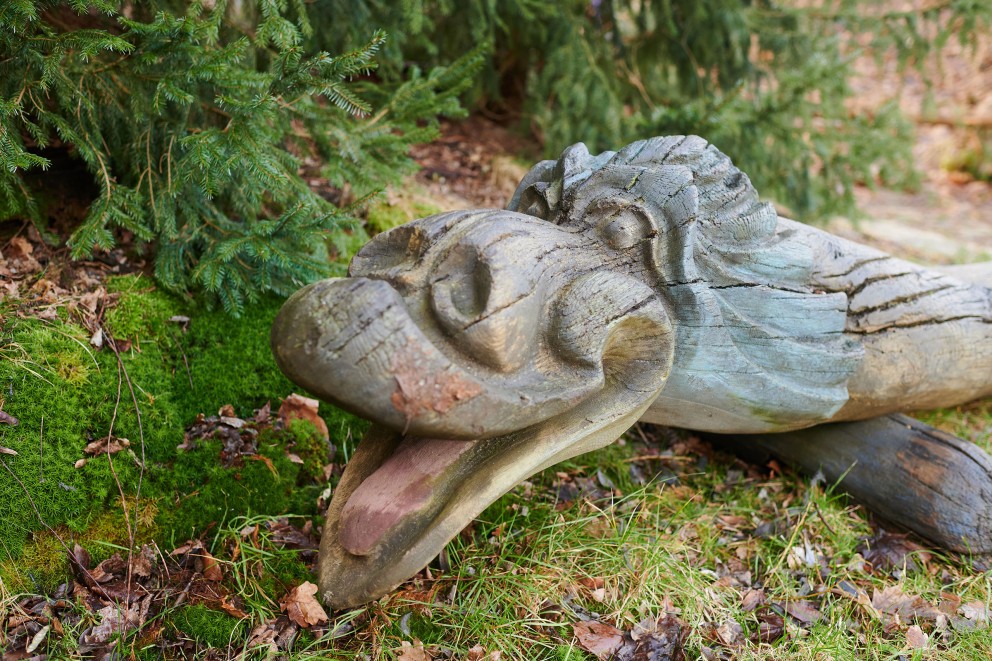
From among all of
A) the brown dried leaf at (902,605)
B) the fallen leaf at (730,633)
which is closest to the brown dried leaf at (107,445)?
the fallen leaf at (730,633)

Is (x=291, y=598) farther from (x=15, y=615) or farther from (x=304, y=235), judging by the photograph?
(x=304, y=235)

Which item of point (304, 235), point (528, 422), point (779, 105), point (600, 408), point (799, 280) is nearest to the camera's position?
point (528, 422)

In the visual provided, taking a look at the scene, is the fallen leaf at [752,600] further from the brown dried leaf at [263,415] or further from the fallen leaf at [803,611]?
the brown dried leaf at [263,415]

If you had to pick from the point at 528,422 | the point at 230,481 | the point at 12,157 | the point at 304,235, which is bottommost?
the point at 230,481

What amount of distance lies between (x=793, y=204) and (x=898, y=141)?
0.82 meters

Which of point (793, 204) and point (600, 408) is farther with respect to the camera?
point (793, 204)

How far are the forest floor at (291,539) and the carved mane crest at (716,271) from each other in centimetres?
64

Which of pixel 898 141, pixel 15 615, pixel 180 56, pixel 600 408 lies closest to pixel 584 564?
pixel 600 408

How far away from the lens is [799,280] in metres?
2.65

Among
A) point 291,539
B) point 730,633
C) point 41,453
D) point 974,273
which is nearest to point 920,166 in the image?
point 974,273

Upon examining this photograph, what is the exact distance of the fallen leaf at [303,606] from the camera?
240 cm

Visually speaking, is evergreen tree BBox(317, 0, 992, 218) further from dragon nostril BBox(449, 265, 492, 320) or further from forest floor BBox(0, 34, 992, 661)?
dragon nostril BBox(449, 265, 492, 320)

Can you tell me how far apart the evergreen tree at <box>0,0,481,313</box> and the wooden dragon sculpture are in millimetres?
903

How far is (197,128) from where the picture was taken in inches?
125
